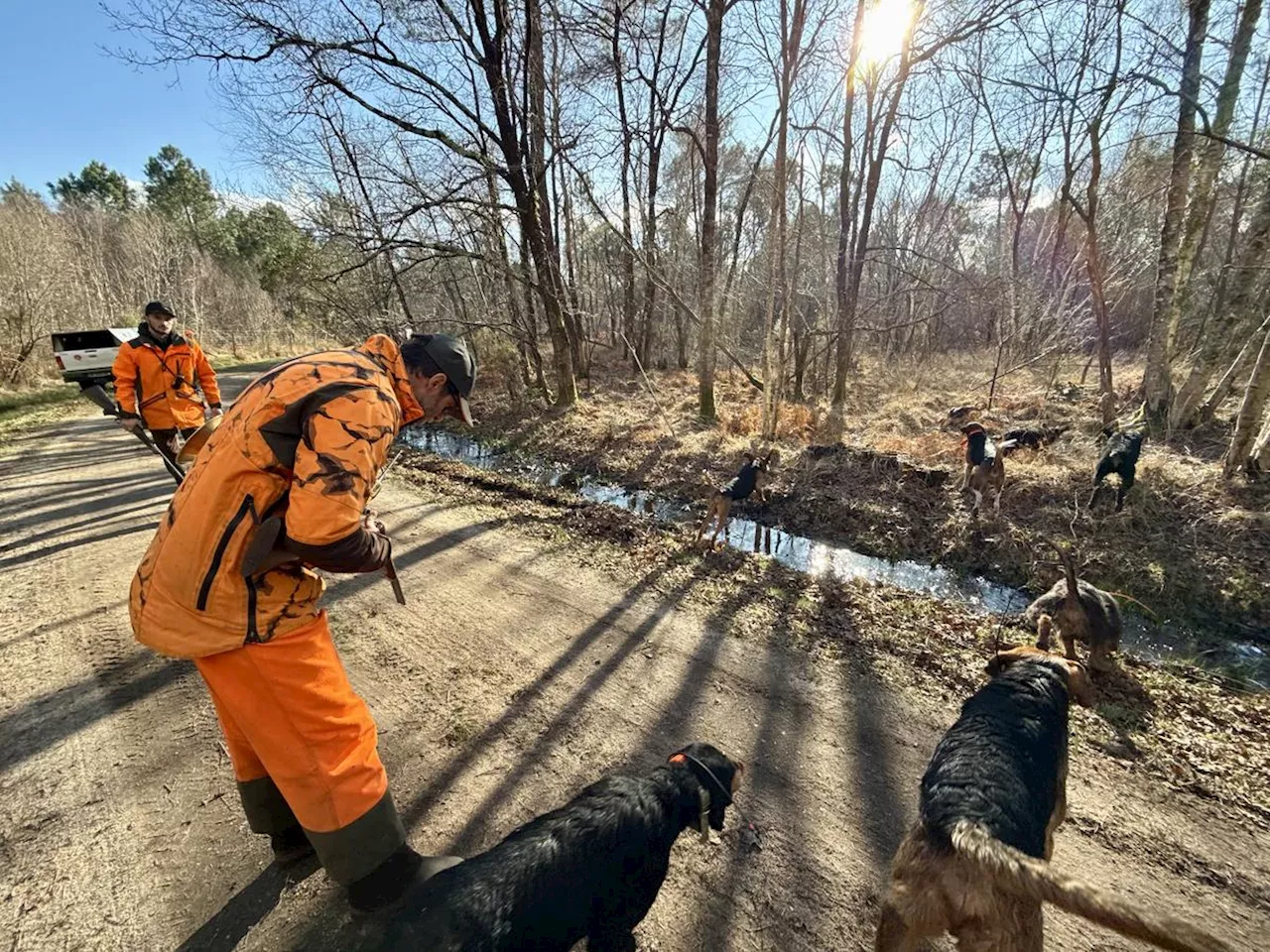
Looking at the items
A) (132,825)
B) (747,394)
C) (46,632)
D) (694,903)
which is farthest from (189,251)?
(694,903)

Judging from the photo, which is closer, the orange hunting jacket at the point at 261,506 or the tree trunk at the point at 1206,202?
the orange hunting jacket at the point at 261,506

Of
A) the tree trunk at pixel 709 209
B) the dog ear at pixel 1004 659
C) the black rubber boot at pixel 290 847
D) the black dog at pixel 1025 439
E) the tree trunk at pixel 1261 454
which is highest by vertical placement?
the tree trunk at pixel 709 209

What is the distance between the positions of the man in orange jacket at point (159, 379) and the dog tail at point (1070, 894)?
706 cm

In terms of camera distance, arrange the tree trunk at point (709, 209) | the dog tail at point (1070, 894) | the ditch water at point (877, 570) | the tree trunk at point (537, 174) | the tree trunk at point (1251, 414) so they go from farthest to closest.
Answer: the tree trunk at point (537, 174) < the tree trunk at point (709, 209) < the tree trunk at point (1251, 414) < the ditch water at point (877, 570) < the dog tail at point (1070, 894)

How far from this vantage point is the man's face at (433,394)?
6.42 feet

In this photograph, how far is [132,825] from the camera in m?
2.60

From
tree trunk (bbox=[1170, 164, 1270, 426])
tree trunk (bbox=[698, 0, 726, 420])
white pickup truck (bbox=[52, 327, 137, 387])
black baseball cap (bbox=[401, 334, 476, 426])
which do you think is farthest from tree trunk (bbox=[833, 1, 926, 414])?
white pickup truck (bbox=[52, 327, 137, 387])

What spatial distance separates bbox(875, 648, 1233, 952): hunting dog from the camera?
1474mm

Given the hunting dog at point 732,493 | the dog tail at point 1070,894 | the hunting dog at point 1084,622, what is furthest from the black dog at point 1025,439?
the dog tail at point 1070,894

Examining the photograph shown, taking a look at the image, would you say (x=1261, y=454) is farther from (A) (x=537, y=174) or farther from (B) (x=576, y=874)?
(A) (x=537, y=174)

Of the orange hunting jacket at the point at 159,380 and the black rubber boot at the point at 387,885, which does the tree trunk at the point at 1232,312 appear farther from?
the orange hunting jacket at the point at 159,380

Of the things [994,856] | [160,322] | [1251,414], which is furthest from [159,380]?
[1251,414]

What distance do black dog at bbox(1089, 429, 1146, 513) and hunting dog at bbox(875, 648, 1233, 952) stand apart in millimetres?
6295

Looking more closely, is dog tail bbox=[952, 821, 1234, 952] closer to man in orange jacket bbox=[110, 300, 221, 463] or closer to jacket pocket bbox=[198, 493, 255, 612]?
jacket pocket bbox=[198, 493, 255, 612]
